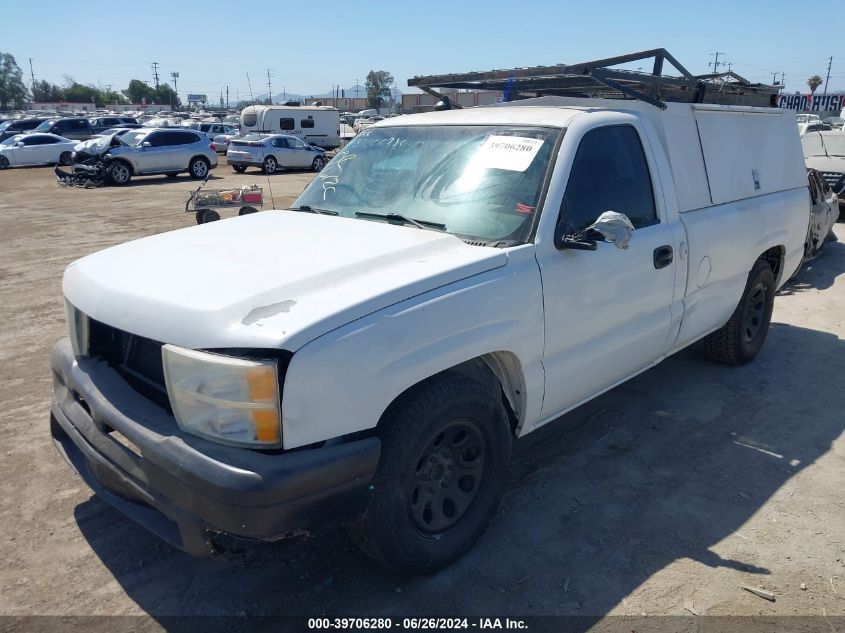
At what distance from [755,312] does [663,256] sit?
2.19 metres

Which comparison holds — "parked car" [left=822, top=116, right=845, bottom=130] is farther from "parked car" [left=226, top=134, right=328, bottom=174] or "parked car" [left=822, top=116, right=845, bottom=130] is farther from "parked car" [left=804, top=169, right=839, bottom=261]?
"parked car" [left=226, top=134, right=328, bottom=174]

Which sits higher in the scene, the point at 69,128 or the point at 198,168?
the point at 69,128

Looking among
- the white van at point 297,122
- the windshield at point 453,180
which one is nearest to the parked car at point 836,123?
the white van at point 297,122

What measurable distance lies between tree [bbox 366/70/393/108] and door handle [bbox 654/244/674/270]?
98716 mm

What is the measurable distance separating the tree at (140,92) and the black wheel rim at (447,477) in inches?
5359

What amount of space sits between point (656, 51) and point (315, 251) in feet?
9.23

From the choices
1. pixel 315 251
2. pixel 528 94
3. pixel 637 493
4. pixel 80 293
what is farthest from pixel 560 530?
pixel 528 94

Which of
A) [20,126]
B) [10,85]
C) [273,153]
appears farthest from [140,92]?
[273,153]

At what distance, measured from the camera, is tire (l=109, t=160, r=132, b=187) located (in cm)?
2183

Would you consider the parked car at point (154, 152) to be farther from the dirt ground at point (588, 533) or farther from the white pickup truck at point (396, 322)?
the white pickup truck at point (396, 322)

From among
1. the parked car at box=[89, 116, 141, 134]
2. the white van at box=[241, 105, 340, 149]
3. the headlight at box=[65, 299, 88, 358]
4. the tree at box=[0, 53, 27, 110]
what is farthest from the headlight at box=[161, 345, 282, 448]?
the tree at box=[0, 53, 27, 110]

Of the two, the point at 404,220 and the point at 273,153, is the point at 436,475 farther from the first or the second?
the point at 273,153

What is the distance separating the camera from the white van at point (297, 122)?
32.3 m

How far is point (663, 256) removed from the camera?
12.8ft
